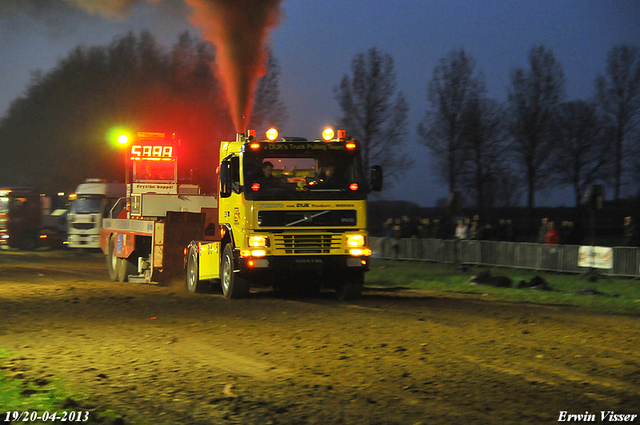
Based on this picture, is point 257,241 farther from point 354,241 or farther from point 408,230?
point 408,230

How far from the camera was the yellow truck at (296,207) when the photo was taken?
14.7 metres

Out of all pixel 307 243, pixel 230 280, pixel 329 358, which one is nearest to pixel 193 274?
pixel 230 280

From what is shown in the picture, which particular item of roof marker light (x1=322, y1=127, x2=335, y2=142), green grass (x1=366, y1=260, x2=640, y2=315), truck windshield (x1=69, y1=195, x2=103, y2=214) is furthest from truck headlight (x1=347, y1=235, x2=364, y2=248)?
truck windshield (x1=69, y1=195, x2=103, y2=214)

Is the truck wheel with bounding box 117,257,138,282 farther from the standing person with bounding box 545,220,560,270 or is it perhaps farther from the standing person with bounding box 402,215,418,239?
the standing person with bounding box 545,220,560,270

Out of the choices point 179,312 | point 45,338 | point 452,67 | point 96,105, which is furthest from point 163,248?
point 96,105

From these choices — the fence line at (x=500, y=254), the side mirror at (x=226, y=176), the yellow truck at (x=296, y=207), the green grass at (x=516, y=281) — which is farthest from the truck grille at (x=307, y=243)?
the fence line at (x=500, y=254)

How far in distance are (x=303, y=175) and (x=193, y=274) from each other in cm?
479

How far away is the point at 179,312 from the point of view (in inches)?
550

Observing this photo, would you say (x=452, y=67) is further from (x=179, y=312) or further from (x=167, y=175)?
(x=179, y=312)

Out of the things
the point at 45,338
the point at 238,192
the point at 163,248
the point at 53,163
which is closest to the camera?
the point at 45,338

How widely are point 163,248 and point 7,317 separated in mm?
6421

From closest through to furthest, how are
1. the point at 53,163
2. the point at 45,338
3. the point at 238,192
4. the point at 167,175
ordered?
1. the point at 45,338
2. the point at 238,192
3. the point at 167,175
4. the point at 53,163

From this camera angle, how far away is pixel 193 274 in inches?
719

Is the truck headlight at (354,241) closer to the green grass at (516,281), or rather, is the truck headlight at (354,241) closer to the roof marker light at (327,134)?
the roof marker light at (327,134)
